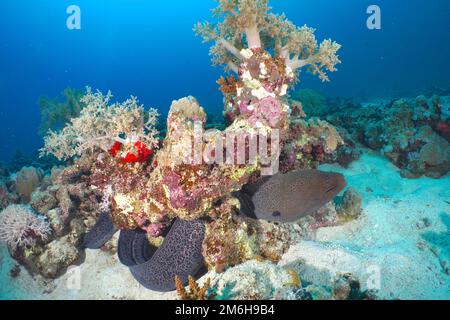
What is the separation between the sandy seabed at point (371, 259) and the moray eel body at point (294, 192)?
842 millimetres

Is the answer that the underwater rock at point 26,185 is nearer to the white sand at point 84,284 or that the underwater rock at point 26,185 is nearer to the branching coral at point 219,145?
the white sand at point 84,284

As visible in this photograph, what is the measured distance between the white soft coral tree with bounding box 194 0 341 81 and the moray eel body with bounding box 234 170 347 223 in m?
1.88

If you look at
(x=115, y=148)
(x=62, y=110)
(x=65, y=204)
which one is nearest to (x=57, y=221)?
(x=65, y=204)

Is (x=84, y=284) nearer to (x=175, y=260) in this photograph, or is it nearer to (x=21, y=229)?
(x=21, y=229)

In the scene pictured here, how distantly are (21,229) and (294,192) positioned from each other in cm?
499

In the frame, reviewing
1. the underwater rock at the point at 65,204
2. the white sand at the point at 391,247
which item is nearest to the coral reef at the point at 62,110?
the underwater rock at the point at 65,204

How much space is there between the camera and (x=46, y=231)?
5.24 meters

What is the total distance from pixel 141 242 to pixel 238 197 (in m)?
1.87

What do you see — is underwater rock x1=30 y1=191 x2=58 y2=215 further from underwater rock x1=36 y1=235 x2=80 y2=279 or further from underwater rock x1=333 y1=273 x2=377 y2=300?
underwater rock x1=333 y1=273 x2=377 y2=300

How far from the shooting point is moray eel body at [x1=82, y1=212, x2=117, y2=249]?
16.6 ft

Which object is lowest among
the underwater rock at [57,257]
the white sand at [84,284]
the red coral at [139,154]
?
the white sand at [84,284]

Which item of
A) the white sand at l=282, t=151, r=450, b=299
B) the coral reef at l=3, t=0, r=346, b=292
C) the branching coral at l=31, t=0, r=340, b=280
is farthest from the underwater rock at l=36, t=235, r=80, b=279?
the white sand at l=282, t=151, r=450, b=299

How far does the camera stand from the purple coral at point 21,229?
511cm
